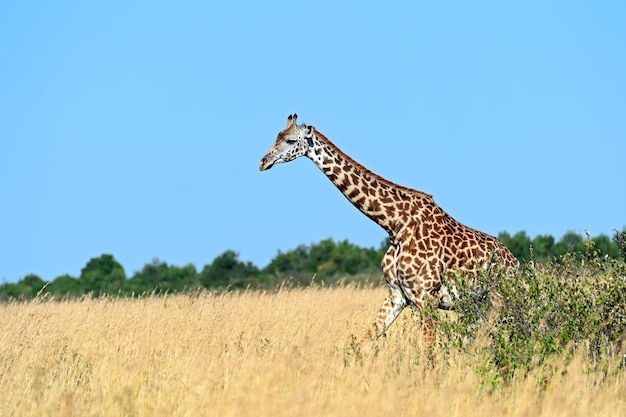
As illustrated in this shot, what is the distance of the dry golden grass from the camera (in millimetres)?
9492

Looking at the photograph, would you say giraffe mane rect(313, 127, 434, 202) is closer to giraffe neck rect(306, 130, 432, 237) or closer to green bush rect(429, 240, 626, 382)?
giraffe neck rect(306, 130, 432, 237)

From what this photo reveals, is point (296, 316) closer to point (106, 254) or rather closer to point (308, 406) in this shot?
point (308, 406)

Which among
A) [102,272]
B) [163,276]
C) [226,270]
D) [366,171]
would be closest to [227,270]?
[226,270]

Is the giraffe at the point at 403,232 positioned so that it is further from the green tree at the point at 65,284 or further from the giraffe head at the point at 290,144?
the green tree at the point at 65,284

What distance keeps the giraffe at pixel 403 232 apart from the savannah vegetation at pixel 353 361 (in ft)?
1.87

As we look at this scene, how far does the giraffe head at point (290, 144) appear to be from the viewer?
1356 cm

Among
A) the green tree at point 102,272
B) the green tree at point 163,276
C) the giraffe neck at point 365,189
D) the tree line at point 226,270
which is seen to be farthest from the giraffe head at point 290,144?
the green tree at point 102,272

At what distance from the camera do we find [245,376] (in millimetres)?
10180

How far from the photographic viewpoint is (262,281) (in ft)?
142

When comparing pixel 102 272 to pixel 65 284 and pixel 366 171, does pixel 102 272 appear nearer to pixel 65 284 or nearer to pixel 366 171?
pixel 65 284

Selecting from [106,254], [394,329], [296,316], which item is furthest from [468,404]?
[106,254]

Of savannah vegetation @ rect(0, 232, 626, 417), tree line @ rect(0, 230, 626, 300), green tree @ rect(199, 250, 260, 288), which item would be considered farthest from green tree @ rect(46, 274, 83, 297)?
savannah vegetation @ rect(0, 232, 626, 417)

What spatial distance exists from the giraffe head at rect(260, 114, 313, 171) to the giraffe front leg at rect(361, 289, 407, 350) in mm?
2353

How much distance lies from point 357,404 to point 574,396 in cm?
220
